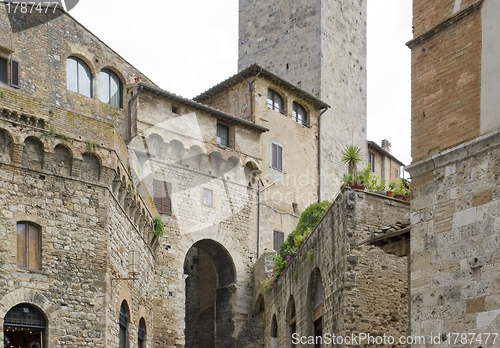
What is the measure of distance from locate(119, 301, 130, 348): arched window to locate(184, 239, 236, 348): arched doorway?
10.7 meters

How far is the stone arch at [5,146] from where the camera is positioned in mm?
18013

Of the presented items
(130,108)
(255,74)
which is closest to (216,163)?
(130,108)

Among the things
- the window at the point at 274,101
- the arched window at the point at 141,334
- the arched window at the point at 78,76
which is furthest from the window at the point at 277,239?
the arched window at the point at 141,334

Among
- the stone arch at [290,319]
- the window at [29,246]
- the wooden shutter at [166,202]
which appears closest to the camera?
the window at [29,246]

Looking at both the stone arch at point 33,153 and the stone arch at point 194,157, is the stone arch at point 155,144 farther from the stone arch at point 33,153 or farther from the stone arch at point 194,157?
the stone arch at point 33,153

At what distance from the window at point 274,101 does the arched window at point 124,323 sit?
17.2 meters

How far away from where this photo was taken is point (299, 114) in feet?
125

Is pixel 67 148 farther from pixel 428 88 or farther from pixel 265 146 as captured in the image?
pixel 265 146

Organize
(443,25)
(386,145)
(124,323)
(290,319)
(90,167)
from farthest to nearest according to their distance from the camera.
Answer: (386,145) → (290,319) → (124,323) → (90,167) → (443,25)

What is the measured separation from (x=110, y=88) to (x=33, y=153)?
1292 cm

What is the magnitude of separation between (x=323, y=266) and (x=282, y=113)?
17.3 metres

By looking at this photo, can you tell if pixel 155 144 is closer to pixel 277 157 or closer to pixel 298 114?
pixel 277 157

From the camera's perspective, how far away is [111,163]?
1981 centimetres

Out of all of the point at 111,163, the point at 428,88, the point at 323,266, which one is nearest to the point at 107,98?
the point at 111,163
